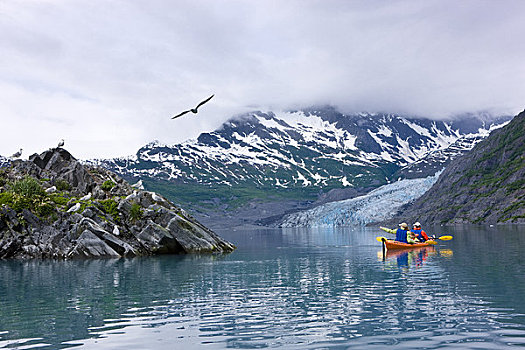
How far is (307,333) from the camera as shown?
68.0ft

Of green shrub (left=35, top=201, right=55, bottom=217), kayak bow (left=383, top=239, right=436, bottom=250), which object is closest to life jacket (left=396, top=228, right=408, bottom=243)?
kayak bow (left=383, top=239, right=436, bottom=250)

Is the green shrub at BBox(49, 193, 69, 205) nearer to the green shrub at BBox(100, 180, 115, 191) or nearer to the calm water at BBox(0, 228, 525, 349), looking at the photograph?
the green shrub at BBox(100, 180, 115, 191)

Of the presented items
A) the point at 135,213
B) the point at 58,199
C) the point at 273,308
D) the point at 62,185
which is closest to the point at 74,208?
the point at 58,199

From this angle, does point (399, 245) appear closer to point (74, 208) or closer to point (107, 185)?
point (74, 208)

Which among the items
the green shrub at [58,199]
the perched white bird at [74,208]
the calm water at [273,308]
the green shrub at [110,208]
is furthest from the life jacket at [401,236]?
the green shrub at [58,199]

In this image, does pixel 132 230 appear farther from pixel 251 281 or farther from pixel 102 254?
pixel 251 281

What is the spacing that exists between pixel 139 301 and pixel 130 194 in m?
54.2

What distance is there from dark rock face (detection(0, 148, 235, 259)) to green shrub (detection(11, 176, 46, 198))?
1.69 ft

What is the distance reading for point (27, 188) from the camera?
7562 centimetres

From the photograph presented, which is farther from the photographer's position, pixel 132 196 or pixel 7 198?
pixel 132 196

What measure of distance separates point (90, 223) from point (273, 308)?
49814mm

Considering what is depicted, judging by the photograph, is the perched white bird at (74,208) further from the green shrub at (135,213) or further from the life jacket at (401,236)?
the life jacket at (401,236)

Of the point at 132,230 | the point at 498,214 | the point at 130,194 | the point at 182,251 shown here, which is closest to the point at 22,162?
the point at 130,194

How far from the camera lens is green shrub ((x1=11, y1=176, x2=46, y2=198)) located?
75.4 m
